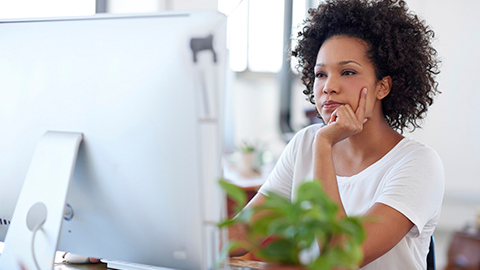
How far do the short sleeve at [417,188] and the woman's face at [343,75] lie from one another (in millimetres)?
209

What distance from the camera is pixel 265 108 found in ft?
17.9

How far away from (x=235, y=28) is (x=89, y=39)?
423 cm

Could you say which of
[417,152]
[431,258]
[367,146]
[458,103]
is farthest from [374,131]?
[458,103]

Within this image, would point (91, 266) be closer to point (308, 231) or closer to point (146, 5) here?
point (308, 231)

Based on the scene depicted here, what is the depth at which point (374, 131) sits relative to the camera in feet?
5.00

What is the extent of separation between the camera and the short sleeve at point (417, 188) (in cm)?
127

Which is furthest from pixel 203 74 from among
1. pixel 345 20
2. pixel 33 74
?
pixel 345 20

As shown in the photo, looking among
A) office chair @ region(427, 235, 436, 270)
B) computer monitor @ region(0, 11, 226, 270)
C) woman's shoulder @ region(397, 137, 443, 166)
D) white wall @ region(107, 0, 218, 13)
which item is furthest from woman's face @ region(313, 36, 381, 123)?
white wall @ region(107, 0, 218, 13)

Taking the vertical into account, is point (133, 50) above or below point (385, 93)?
above

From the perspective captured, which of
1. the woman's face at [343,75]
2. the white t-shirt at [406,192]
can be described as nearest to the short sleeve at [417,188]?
the white t-shirt at [406,192]

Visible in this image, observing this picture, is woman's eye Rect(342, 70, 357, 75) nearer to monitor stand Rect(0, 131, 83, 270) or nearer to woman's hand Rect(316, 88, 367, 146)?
woman's hand Rect(316, 88, 367, 146)

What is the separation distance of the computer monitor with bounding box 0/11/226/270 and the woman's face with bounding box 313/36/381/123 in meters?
0.71

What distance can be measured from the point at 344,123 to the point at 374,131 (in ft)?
0.62

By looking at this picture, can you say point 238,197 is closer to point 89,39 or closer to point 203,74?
point 203,74
